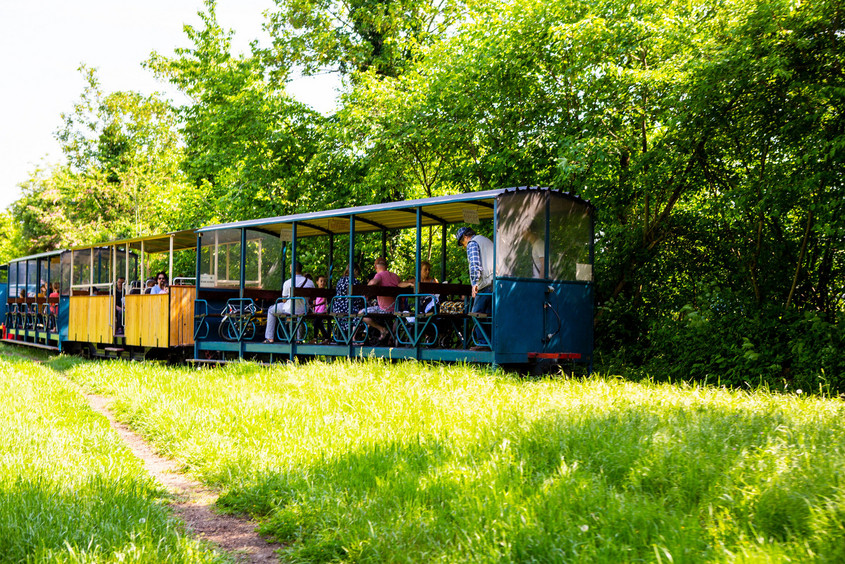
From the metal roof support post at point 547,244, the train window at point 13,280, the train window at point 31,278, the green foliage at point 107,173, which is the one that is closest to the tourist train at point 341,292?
the metal roof support post at point 547,244

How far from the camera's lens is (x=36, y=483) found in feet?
17.0

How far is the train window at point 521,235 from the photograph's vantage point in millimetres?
10891

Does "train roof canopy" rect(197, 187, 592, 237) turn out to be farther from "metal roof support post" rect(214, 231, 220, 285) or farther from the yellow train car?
the yellow train car

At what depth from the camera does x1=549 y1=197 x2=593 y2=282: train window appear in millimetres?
11656

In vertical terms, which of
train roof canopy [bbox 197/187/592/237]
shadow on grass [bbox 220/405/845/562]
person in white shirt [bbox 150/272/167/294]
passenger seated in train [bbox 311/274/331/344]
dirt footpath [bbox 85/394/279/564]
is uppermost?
train roof canopy [bbox 197/187/592/237]

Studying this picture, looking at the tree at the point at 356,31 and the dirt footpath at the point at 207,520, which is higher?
the tree at the point at 356,31

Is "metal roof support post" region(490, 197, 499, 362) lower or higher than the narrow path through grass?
higher

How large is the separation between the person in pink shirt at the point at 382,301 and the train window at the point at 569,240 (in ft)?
9.41

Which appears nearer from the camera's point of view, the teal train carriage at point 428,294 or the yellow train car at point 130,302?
the teal train carriage at point 428,294

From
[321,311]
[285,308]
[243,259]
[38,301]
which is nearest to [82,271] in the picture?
[38,301]

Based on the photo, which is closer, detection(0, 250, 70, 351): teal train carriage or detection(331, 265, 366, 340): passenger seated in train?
detection(331, 265, 366, 340): passenger seated in train

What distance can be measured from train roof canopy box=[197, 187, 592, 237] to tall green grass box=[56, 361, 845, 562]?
11.2 ft

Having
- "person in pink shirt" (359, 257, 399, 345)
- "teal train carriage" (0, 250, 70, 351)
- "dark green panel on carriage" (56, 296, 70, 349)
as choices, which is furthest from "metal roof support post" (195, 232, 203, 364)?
"teal train carriage" (0, 250, 70, 351)

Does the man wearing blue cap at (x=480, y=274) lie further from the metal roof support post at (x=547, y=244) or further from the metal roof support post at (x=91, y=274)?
the metal roof support post at (x=91, y=274)
